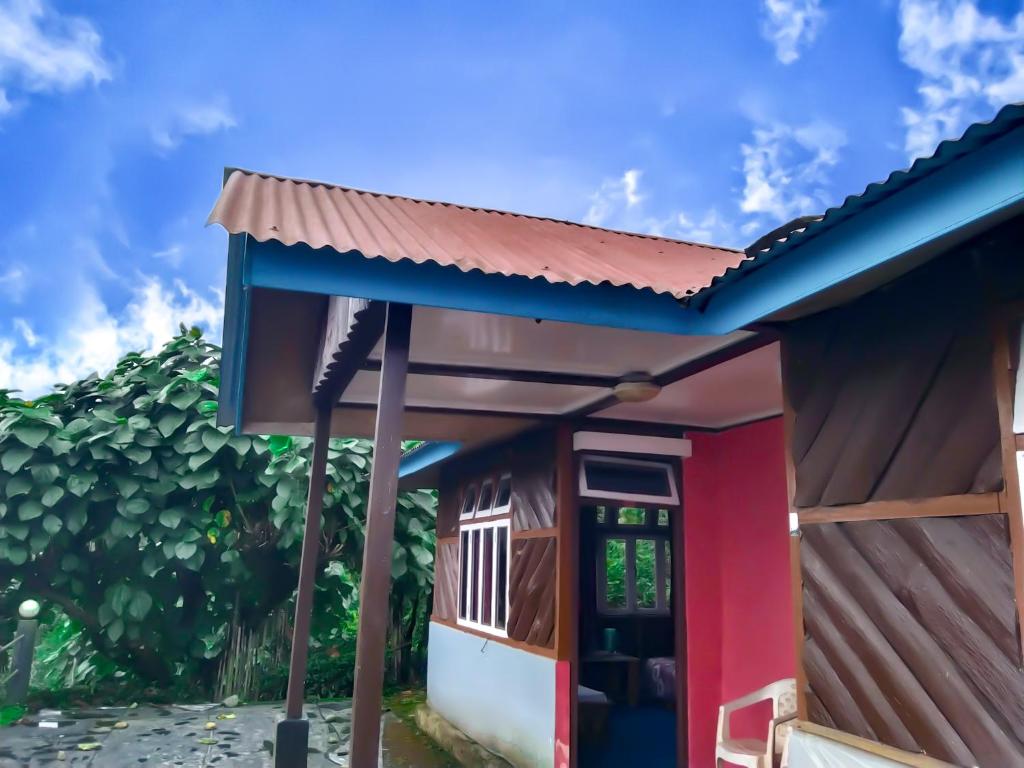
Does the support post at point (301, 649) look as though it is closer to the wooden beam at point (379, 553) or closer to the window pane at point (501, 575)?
the window pane at point (501, 575)

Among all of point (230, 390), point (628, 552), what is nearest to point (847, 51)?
point (628, 552)

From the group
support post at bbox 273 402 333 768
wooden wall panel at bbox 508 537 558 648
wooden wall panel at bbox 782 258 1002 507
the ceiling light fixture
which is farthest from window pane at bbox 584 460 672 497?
wooden wall panel at bbox 782 258 1002 507

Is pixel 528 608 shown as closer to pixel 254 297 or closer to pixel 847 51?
pixel 254 297

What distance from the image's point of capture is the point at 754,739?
470 centimetres

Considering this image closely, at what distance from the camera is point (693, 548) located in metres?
5.37

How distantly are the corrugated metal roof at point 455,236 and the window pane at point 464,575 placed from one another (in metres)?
3.38

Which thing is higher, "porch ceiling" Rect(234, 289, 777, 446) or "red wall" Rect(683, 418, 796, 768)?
"porch ceiling" Rect(234, 289, 777, 446)

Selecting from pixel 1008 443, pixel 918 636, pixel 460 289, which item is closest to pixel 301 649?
pixel 460 289

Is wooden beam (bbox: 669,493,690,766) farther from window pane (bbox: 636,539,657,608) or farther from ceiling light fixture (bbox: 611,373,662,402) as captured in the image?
window pane (bbox: 636,539,657,608)

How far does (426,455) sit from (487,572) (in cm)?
155

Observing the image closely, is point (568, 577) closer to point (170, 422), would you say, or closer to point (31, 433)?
point (170, 422)

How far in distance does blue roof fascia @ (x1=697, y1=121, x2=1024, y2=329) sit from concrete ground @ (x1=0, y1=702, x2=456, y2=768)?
4.84 m

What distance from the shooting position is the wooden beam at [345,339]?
304 cm

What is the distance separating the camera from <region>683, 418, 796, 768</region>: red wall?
4895 mm
